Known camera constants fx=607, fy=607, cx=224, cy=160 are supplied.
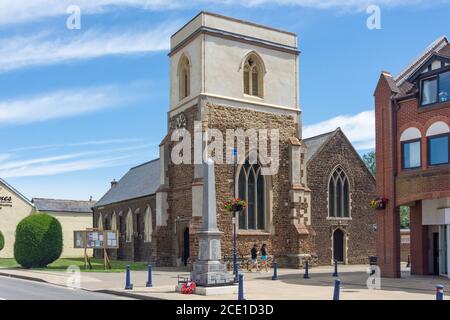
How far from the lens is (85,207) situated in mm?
75688

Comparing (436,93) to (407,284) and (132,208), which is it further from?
(132,208)

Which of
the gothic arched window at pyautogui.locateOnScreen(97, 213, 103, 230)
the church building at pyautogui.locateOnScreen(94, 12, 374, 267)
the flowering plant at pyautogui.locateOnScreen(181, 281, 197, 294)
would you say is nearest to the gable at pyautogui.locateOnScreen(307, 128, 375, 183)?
the church building at pyautogui.locateOnScreen(94, 12, 374, 267)

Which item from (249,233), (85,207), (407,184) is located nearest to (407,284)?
(407,184)

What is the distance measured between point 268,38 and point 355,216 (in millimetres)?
14383

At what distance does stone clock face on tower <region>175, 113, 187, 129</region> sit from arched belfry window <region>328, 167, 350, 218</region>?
11.7 metres

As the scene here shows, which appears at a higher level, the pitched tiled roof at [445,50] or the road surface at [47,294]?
the pitched tiled roof at [445,50]

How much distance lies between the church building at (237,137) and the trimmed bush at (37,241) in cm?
648

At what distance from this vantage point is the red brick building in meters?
26.6

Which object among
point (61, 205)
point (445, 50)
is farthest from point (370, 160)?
point (445, 50)

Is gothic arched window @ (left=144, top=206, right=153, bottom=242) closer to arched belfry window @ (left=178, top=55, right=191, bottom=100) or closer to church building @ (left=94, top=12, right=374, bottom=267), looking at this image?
church building @ (left=94, top=12, right=374, bottom=267)

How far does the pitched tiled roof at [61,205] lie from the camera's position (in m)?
71.4

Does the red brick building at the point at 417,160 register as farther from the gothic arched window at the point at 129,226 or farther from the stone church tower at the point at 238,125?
the gothic arched window at the point at 129,226

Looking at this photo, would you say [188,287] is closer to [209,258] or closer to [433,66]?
[209,258]

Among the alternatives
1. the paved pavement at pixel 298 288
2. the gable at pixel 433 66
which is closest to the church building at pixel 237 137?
the paved pavement at pixel 298 288
